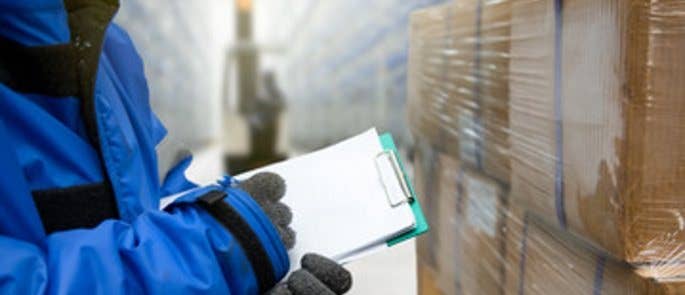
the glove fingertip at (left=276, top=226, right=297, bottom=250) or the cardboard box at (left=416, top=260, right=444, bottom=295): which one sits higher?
the glove fingertip at (left=276, top=226, right=297, bottom=250)

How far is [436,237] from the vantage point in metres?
1.33

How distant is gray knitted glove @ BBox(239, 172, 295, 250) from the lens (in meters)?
0.74

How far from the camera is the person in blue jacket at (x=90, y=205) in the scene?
1.90 feet

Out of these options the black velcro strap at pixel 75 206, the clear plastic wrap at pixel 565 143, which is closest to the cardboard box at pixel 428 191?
the clear plastic wrap at pixel 565 143

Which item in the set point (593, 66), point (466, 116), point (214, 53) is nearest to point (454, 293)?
point (466, 116)

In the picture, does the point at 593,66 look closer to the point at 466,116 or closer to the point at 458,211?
the point at 466,116

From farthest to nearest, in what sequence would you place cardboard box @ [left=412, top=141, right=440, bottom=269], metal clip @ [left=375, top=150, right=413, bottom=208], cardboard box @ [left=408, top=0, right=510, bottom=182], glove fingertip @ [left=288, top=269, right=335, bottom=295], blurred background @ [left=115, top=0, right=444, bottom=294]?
1. blurred background @ [left=115, top=0, right=444, bottom=294]
2. cardboard box @ [left=412, top=141, right=440, bottom=269]
3. cardboard box @ [left=408, top=0, right=510, bottom=182]
4. metal clip @ [left=375, top=150, right=413, bottom=208]
5. glove fingertip @ [left=288, top=269, right=335, bottom=295]

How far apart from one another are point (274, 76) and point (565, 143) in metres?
5.63

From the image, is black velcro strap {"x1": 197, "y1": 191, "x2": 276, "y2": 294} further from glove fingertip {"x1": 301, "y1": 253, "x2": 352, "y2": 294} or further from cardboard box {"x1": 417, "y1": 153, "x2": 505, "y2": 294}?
cardboard box {"x1": 417, "y1": 153, "x2": 505, "y2": 294}

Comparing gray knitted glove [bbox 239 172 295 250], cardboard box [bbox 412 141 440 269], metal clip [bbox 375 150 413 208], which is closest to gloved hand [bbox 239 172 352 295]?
gray knitted glove [bbox 239 172 295 250]

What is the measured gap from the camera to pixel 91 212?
66 cm

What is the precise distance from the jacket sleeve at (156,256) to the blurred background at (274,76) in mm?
359

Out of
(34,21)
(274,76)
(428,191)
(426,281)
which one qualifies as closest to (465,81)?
(428,191)

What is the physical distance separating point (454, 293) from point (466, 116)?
39 centimetres
